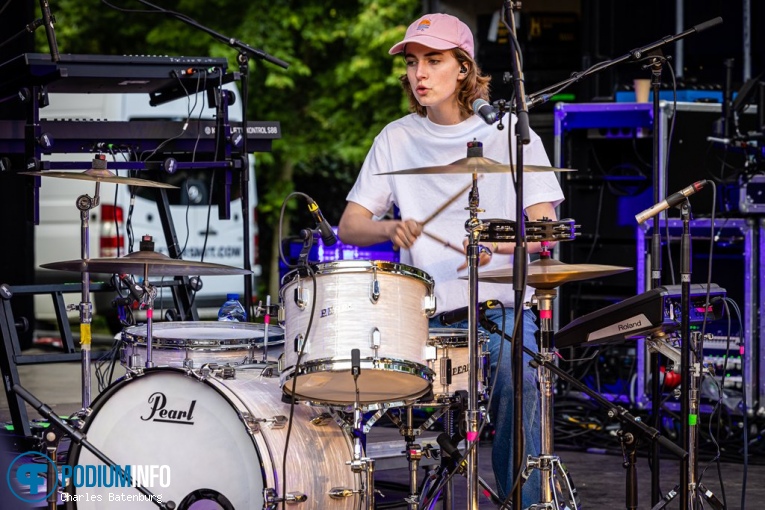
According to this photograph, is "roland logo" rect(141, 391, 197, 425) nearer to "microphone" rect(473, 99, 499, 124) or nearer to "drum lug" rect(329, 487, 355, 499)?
"drum lug" rect(329, 487, 355, 499)

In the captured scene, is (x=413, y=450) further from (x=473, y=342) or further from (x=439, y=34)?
(x=439, y=34)

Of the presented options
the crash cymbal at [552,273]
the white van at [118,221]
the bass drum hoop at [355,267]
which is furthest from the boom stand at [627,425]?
the white van at [118,221]

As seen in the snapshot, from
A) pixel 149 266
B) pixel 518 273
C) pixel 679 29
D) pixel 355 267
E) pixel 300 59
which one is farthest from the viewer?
pixel 300 59

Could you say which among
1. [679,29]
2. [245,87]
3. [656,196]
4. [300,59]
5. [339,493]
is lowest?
[339,493]

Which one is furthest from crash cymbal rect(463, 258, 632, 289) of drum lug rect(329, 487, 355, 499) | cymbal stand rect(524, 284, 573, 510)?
drum lug rect(329, 487, 355, 499)

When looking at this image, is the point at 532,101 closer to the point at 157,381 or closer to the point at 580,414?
the point at 157,381

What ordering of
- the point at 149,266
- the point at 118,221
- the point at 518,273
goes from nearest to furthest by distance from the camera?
the point at 518,273 < the point at 149,266 < the point at 118,221

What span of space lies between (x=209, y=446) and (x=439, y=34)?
176 centimetres

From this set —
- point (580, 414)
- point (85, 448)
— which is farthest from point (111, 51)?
point (85, 448)

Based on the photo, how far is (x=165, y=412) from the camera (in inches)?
153

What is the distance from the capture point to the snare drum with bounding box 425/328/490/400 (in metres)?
3.91

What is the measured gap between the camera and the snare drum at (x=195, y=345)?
4270mm

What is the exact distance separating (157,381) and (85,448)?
14.9 inches

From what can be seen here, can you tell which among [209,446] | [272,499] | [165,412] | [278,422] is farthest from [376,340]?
[165,412]
